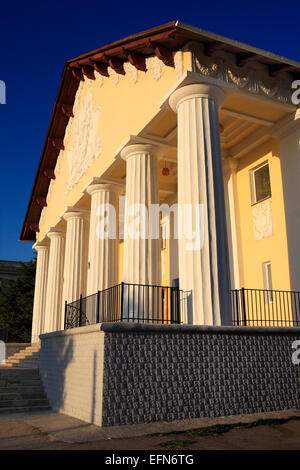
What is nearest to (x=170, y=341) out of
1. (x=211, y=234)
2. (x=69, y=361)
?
(x=211, y=234)

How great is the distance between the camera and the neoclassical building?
10820mm

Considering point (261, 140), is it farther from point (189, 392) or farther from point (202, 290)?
point (189, 392)

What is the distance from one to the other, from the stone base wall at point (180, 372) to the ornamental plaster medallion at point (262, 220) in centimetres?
517

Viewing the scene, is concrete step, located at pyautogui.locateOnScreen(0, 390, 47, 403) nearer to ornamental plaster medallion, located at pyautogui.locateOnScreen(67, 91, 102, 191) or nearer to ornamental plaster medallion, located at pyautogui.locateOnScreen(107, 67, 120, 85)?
ornamental plaster medallion, located at pyautogui.locateOnScreen(67, 91, 102, 191)

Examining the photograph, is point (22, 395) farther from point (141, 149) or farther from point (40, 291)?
point (40, 291)

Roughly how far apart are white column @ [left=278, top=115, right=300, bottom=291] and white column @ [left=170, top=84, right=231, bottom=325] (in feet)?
10.9

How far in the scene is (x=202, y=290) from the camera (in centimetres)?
1015

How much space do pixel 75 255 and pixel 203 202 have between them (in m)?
11.6

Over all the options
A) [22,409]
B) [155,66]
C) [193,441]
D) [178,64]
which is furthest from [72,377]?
[155,66]

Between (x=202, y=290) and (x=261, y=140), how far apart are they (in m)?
7.60

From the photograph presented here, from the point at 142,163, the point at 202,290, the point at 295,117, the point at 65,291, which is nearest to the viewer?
the point at 202,290

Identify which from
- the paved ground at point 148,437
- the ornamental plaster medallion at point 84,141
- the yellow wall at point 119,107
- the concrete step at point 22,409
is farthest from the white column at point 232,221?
the concrete step at point 22,409
